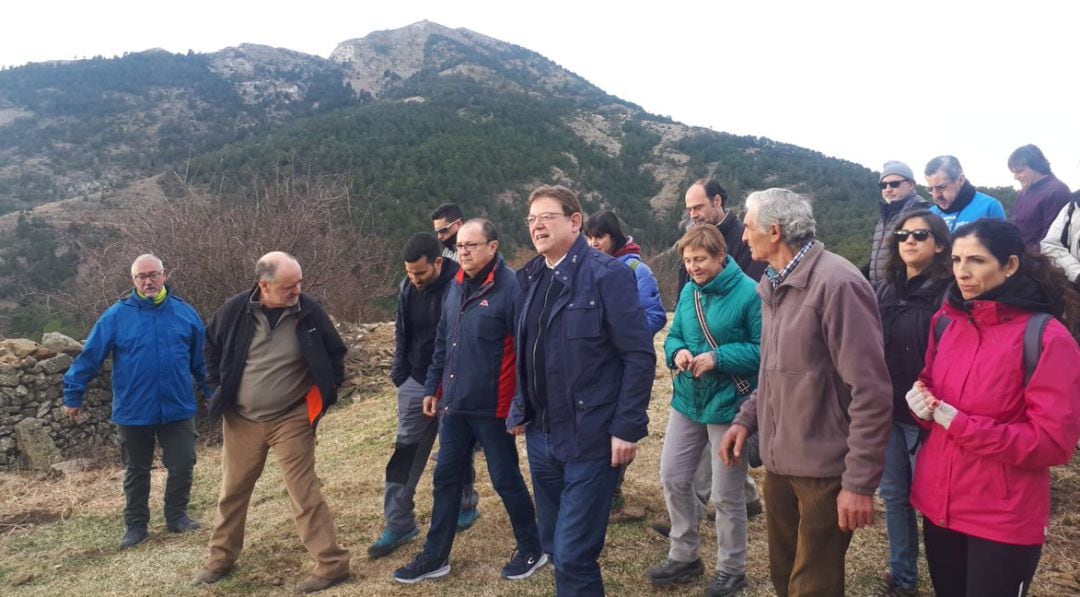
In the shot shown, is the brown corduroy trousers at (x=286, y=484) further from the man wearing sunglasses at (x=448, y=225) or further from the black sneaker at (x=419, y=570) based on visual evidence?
the man wearing sunglasses at (x=448, y=225)

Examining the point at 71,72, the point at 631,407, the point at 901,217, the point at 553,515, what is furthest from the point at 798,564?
the point at 71,72

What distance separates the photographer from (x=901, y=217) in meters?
3.10

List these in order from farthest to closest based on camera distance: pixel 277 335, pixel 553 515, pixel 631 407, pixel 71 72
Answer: pixel 71 72
pixel 277 335
pixel 553 515
pixel 631 407

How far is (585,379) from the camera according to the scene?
8.93 ft

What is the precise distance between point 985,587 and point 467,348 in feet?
7.82

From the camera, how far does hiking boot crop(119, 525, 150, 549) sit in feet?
15.9

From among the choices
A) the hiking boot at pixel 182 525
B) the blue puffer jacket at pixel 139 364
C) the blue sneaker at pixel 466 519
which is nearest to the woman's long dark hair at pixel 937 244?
the blue sneaker at pixel 466 519

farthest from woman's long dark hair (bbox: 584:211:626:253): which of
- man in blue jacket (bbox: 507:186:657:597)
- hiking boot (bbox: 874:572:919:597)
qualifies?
hiking boot (bbox: 874:572:919:597)

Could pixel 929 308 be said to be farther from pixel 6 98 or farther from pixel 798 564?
pixel 6 98

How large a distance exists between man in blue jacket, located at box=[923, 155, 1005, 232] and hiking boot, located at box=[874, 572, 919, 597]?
7.24 ft

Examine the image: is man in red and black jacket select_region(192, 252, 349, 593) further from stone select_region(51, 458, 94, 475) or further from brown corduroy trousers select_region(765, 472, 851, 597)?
stone select_region(51, 458, 94, 475)

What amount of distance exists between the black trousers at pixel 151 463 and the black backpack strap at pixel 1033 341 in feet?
17.4

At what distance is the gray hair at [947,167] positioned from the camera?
416 cm

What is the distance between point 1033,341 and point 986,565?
2.54 ft
